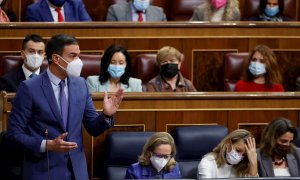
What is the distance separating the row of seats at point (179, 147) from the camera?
88.0 inches

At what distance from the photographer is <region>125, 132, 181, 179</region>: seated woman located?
2139 mm

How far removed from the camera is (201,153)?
2.30 m

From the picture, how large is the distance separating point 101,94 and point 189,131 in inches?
10.3

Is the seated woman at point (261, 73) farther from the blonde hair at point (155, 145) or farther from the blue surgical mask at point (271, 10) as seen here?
the blonde hair at point (155, 145)

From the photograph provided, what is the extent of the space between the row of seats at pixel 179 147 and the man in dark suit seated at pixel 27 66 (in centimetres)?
37

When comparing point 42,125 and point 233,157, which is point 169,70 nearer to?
point 233,157

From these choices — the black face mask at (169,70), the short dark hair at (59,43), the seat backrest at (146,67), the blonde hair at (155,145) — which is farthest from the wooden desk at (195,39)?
the short dark hair at (59,43)

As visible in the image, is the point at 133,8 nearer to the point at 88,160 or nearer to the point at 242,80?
the point at 242,80

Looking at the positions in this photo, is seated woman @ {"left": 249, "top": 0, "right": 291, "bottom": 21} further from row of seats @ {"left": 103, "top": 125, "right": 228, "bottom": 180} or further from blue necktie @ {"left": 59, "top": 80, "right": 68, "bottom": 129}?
blue necktie @ {"left": 59, "top": 80, "right": 68, "bottom": 129}

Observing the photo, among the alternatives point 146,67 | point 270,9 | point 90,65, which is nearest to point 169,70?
point 146,67

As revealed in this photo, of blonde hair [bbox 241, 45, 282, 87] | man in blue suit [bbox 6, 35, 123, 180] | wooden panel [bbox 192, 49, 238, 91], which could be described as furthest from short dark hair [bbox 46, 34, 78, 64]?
wooden panel [bbox 192, 49, 238, 91]

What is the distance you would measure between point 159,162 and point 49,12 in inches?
40.8

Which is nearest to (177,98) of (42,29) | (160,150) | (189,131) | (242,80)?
(189,131)

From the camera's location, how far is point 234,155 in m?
2.23
